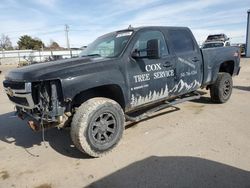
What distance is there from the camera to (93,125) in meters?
4.07

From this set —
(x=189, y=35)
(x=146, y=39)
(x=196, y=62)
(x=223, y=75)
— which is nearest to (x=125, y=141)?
(x=146, y=39)

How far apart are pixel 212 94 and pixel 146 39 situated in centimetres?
283

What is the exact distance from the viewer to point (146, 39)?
16.3ft

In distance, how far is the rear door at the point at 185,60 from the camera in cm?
540

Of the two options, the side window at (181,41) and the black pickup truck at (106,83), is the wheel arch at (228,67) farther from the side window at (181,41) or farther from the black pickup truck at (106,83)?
the side window at (181,41)

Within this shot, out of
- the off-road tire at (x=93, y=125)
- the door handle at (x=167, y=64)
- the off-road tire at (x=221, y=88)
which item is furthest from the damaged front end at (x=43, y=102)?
the off-road tire at (x=221, y=88)

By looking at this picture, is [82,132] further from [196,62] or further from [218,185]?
[196,62]

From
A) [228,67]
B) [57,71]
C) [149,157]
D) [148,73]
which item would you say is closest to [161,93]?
[148,73]

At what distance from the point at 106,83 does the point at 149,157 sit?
1316mm

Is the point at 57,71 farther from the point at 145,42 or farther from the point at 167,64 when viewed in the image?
the point at 167,64

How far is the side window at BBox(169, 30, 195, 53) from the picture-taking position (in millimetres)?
5459

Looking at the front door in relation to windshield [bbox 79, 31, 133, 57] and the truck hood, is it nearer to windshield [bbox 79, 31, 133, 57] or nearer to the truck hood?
windshield [bbox 79, 31, 133, 57]

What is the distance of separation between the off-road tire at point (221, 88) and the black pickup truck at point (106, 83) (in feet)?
3.05


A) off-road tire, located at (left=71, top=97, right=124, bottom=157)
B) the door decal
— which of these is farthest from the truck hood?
the door decal
